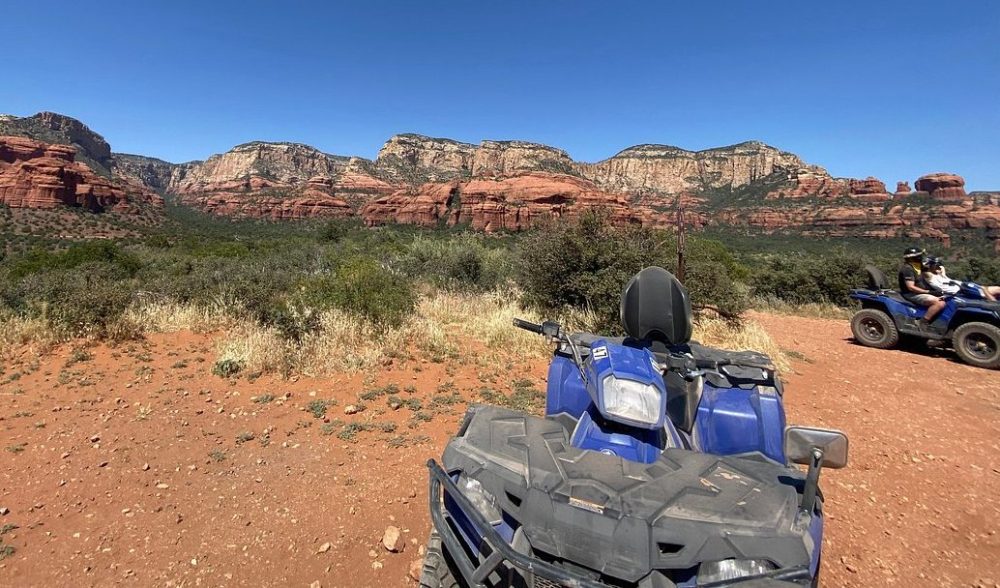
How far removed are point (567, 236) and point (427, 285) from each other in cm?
476

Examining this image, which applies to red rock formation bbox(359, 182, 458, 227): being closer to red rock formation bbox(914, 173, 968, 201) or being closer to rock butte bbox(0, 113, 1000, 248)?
rock butte bbox(0, 113, 1000, 248)

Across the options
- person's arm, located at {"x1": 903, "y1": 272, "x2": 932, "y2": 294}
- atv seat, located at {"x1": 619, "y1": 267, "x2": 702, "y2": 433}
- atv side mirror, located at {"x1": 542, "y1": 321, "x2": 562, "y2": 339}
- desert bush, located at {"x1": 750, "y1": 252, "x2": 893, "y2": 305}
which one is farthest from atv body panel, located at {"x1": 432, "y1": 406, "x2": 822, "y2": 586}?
desert bush, located at {"x1": 750, "y1": 252, "x2": 893, "y2": 305}

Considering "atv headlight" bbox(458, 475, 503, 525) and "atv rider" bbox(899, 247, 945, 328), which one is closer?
"atv headlight" bbox(458, 475, 503, 525)

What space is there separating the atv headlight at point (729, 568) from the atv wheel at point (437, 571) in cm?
117

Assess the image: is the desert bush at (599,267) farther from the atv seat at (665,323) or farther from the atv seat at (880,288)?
the atv seat at (665,323)

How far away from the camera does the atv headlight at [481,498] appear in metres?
1.72

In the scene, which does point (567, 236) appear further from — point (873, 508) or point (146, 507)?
point (146, 507)

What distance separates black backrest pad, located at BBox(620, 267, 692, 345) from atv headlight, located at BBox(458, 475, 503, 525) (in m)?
1.44

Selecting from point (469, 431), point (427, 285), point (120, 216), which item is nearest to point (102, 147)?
point (120, 216)

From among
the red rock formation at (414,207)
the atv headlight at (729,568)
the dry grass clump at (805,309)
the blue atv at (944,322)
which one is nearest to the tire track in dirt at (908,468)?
the blue atv at (944,322)

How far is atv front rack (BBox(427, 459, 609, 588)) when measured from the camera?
1.32 m

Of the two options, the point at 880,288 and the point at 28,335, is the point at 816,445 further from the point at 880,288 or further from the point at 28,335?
the point at 880,288

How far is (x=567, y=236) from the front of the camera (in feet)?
26.9

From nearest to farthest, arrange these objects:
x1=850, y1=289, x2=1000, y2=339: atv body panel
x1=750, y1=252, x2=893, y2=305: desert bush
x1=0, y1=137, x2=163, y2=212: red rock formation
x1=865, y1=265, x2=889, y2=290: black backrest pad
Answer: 1. x1=850, y1=289, x2=1000, y2=339: atv body panel
2. x1=865, y1=265, x2=889, y2=290: black backrest pad
3. x1=750, y1=252, x2=893, y2=305: desert bush
4. x1=0, y1=137, x2=163, y2=212: red rock formation
